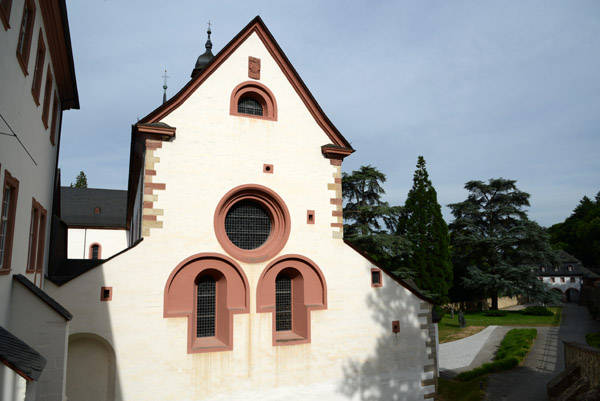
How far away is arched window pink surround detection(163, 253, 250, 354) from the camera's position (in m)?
10.4

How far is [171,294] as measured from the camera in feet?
34.4

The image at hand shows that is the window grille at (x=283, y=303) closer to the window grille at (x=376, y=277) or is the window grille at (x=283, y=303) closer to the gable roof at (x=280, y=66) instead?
the window grille at (x=376, y=277)

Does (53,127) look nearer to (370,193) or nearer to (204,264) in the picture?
(204,264)

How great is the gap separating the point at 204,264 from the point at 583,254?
84.9 m

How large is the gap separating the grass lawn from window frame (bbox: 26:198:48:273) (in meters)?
25.8

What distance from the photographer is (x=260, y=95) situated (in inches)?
494

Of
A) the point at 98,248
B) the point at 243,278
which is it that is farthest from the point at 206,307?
the point at 98,248

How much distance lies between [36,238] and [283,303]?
646cm

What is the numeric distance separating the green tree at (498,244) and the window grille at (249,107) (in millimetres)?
35837

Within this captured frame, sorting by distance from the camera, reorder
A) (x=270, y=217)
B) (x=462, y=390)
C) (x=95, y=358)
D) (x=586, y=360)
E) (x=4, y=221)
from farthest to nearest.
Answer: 1. (x=462, y=390)
2. (x=586, y=360)
3. (x=270, y=217)
4. (x=95, y=358)
5. (x=4, y=221)

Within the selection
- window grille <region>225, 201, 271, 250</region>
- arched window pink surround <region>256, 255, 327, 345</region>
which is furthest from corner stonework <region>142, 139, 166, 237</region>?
arched window pink surround <region>256, 255, 327, 345</region>

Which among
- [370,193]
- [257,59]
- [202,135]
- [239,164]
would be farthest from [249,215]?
[370,193]

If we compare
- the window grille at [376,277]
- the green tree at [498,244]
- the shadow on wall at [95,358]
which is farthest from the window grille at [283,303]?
the green tree at [498,244]

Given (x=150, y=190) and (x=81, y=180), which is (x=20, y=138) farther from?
(x=81, y=180)
